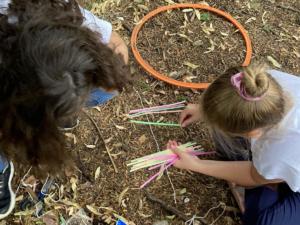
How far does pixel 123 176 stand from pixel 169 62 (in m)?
0.72

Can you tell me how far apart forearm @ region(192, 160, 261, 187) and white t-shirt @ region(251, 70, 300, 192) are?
0.43 ft

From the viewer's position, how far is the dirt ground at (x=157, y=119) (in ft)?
6.44

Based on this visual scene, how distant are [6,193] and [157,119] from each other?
775mm

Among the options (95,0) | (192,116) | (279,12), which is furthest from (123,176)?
(279,12)

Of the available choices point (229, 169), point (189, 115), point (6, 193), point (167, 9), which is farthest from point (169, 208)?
point (167, 9)

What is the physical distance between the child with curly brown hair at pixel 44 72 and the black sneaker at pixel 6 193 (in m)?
0.52

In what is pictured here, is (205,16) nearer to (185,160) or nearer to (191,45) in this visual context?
(191,45)

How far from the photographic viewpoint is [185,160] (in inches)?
76.6

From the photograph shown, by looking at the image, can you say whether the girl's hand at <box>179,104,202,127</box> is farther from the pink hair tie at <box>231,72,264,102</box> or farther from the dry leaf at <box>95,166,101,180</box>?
the pink hair tie at <box>231,72,264,102</box>

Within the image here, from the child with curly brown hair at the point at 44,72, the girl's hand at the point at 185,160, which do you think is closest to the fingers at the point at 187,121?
the girl's hand at the point at 185,160

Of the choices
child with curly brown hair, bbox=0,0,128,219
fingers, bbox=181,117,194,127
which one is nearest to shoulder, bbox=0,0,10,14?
child with curly brown hair, bbox=0,0,128,219

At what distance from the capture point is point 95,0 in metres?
2.62

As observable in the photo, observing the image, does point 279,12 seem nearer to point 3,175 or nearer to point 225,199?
point 225,199

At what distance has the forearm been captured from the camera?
1.83m
